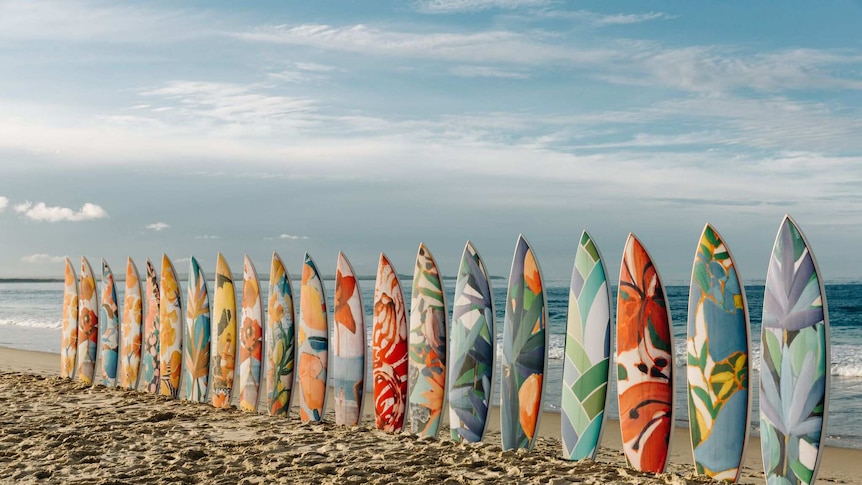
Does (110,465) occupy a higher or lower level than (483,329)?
lower

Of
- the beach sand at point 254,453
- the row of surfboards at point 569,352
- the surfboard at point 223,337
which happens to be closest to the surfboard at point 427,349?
the row of surfboards at point 569,352

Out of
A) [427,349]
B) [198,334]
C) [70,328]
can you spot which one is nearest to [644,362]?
[427,349]

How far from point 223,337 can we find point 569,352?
310 centimetres

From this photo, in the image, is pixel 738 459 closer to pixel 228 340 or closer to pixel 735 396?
pixel 735 396

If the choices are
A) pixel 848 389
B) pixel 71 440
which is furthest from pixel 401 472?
pixel 848 389

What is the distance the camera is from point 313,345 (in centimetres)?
574

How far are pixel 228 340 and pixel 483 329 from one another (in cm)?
250

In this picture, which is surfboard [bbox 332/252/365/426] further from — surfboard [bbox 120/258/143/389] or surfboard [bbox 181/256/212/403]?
surfboard [bbox 120/258/143/389]

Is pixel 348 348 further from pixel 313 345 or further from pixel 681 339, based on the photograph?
pixel 681 339

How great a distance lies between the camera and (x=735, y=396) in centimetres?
420

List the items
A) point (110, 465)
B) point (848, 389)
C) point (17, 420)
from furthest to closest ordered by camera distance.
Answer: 1. point (848, 389)
2. point (17, 420)
3. point (110, 465)

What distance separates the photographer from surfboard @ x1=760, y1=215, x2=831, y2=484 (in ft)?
13.0

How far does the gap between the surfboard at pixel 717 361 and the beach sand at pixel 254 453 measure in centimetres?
25

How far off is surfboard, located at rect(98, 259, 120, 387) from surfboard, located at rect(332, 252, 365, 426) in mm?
3059
